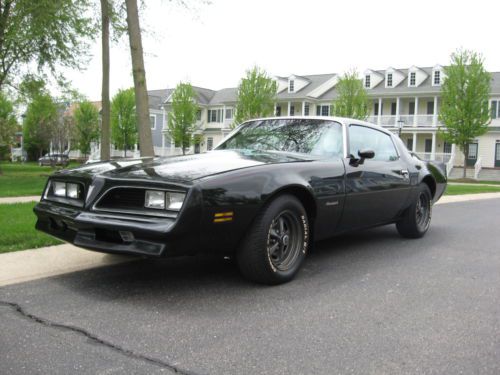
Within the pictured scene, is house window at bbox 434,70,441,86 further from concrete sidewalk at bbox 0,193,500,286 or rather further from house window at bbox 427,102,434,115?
concrete sidewalk at bbox 0,193,500,286

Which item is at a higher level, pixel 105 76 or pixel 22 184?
pixel 105 76

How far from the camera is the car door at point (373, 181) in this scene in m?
4.87

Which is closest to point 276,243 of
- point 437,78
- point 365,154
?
point 365,154

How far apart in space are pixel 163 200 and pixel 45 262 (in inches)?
72.5

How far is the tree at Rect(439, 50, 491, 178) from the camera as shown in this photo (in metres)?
30.8

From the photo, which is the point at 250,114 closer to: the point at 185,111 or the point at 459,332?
the point at 185,111

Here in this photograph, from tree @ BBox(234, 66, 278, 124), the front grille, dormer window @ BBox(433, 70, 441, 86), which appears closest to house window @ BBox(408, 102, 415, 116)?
dormer window @ BBox(433, 70, 441, 86)

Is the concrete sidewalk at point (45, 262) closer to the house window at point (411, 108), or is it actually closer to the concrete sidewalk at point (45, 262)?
the concrete sidewalk at point (45, 262)

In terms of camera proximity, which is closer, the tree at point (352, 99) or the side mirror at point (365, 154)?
the side mirror at point (365, 154)

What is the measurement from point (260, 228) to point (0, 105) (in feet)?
181

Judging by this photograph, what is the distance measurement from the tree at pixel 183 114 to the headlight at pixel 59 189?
3596cm

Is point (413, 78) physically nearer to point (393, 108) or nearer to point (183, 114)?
point (393, 108)

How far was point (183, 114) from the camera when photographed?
4044 cm

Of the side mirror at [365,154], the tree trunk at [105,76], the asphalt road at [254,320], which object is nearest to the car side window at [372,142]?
the side mirror at [365,154]
